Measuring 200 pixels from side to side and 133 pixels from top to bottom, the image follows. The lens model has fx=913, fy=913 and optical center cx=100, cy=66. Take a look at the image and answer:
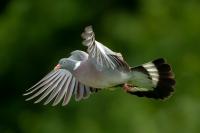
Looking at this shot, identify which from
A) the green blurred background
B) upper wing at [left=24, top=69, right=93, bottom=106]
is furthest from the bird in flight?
the green blurred background

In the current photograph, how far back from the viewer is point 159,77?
198 inches

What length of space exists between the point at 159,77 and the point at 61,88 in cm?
55

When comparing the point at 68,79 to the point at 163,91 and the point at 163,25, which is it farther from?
the point at 163,25

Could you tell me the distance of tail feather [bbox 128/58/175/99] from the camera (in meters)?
4.95

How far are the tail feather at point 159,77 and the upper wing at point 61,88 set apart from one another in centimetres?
29

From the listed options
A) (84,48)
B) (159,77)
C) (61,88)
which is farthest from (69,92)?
(84,48)

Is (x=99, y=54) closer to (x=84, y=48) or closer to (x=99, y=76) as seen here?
(x=99, y=76)

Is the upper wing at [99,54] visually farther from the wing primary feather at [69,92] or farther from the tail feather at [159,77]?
the wing primary feather at [69,92]

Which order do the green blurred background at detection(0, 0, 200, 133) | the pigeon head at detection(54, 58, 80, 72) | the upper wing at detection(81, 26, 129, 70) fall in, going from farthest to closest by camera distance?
the green blurred background at detection(0, 0, 200, 133) → the pigeon head at detection(54, 58, 80, 72) → the upper wing at detection(81, 26, 129, 70)

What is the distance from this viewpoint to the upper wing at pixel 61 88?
5043 mm

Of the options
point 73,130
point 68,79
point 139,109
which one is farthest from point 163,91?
point 73,130

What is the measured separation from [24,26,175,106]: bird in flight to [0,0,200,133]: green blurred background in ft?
14.0

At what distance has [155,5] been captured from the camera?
454 inches

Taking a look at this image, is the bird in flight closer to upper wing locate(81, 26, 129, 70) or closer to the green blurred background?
upper wing locate(81, 26, 129, 70)
